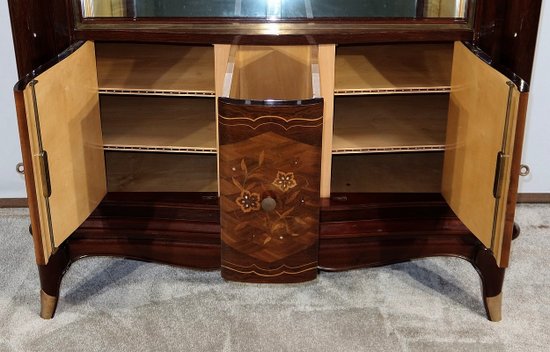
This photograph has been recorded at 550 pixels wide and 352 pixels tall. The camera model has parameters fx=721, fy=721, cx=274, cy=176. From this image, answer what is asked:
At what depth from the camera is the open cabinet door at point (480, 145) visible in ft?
4.23

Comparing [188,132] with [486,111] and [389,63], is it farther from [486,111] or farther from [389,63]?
[486,111]

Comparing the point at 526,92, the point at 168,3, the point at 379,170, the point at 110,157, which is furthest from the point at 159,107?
the point at 526,92

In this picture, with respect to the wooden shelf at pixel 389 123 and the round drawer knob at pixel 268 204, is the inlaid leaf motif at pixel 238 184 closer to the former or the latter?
the round drawer knob at pixel 268 204

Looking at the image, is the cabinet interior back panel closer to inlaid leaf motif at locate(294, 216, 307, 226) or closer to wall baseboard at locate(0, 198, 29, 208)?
inlaid leaf motif at locate(294, 216, 307, 226)

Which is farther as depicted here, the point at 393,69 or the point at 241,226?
the point at 393,69

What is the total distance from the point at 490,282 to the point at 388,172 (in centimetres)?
39

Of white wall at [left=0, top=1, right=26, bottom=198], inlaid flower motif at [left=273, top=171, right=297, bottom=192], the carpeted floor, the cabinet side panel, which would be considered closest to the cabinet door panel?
inlaid flower motif at [left=273, top=171, right=297, bottom=192]

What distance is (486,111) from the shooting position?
1.37 m

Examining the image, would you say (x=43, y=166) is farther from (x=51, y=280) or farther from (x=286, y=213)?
(x=286, y=213)

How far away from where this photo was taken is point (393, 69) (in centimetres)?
170

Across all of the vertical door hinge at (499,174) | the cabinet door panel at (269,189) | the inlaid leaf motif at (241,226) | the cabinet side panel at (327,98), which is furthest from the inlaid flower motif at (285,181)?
the vertical door hinge at (499,174)

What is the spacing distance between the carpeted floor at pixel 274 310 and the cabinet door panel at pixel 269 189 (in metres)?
0.15

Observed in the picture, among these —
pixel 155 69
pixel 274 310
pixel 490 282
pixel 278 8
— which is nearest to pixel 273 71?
pixel 278 8

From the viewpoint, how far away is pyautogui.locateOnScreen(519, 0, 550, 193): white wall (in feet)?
6.40
